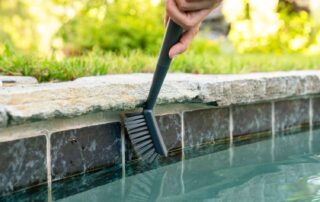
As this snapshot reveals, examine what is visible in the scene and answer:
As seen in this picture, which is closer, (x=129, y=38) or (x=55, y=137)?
(x=55, y=137)

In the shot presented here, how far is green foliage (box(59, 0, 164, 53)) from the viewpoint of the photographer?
5285mm

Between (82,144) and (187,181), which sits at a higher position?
(82,144)

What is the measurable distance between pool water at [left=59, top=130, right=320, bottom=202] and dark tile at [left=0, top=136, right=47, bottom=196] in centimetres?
17

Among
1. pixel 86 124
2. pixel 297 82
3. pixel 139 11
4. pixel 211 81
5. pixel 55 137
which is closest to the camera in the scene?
pixel 55 137

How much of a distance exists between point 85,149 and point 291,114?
1.38 metres

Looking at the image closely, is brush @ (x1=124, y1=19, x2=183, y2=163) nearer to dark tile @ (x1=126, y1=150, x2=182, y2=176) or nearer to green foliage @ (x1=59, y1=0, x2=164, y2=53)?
dark tile @ (x1=126, y1=150, x2=182, y2=176)

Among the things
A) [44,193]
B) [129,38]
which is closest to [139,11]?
[129,38]

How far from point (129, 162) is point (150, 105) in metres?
0.26

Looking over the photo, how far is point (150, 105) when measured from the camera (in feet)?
6.05

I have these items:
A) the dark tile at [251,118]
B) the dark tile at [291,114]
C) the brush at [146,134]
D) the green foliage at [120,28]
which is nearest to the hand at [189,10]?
the brush at [146,134]

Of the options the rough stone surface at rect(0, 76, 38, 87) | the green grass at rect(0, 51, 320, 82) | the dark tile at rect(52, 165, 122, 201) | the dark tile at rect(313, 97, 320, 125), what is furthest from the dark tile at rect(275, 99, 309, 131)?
the rough stone surface at rect(0, 76, 38, 87)

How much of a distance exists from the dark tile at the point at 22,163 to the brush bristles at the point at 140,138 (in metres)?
0.35

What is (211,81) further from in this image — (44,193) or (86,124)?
(44,193)

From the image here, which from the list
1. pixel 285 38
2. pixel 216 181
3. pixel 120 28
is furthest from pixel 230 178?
pixel 285 38
